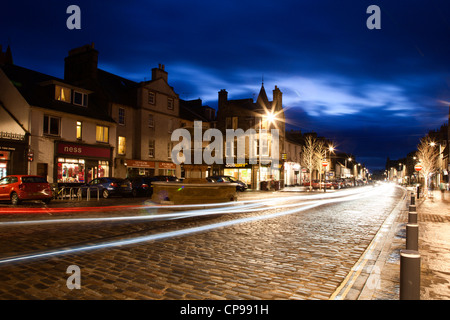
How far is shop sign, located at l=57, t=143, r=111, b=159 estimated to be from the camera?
2844 centimetres

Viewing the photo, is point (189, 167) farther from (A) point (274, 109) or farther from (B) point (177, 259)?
(A) point (274, 109)

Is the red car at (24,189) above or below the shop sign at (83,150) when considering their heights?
below

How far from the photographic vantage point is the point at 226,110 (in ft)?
157

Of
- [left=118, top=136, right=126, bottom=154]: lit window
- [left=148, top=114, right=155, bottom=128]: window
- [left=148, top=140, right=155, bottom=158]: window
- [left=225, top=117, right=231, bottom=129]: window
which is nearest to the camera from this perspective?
[left=118, top=136, right=126, bottom=154]: lit window

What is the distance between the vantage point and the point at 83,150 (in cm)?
3027

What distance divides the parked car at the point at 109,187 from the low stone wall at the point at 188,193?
7.44 m

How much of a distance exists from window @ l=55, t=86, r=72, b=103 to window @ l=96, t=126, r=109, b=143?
3837mm

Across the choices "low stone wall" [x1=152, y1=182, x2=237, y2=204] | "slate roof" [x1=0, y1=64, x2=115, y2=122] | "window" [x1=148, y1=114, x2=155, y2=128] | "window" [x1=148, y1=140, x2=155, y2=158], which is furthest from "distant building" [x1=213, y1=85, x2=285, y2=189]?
"low stone wall" [x1=152, y1=182, x2=237, y2=204]

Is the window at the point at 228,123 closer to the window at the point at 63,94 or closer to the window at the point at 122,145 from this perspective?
the window at the point at 122,145

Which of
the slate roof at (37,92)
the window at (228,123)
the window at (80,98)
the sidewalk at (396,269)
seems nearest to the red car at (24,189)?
the slate roof at (37,92)

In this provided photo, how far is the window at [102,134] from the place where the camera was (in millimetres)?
32250

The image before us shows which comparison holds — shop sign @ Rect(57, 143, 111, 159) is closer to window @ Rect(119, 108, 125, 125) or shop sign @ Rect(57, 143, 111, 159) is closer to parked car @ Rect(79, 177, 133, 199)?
window @ Rect(119, 108, 125, 125)
